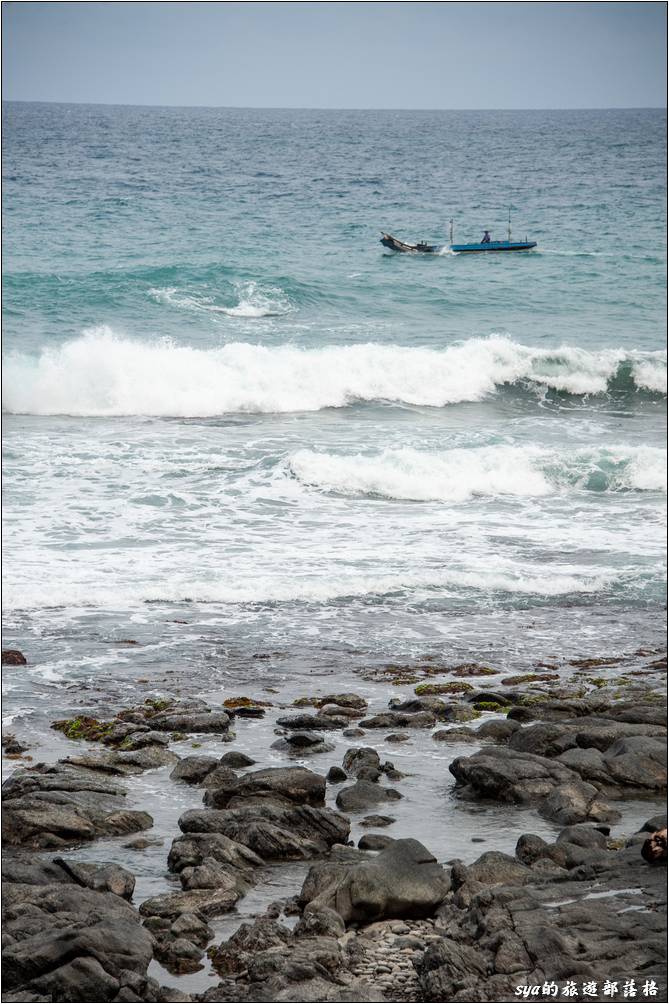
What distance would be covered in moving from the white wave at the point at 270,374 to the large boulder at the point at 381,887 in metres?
17.8

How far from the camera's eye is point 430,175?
62.0 m

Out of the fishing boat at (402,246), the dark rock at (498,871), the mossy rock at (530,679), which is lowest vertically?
the mossy rock at (530,679)

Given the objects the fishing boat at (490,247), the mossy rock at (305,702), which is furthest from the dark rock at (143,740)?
the fishing boat at (490,247)

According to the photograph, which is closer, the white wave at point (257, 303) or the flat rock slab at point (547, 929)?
the flat rock slab at point (547, 929)

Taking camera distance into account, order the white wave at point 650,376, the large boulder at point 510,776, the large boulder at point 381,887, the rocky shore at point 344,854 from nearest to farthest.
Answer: the rocky shore at point 344,854, the large boulder at point 381,887, the large boulder at point 510,776, the white wave at point 650,376

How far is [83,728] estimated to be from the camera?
33.0ft

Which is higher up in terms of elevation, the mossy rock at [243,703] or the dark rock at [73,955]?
the dark rock at [73,955]

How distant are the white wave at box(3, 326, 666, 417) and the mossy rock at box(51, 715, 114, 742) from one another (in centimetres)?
1443

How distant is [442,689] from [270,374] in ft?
51.5

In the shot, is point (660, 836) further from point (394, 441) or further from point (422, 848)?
point (394, 441)

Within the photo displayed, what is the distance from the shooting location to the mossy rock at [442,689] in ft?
36.9

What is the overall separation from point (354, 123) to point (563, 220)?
234 feet

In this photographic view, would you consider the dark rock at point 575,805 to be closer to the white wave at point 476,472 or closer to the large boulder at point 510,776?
the large boulder at point 510,776

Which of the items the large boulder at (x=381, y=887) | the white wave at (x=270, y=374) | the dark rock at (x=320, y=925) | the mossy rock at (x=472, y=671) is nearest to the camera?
the dark rock at (x=320, y=925)
